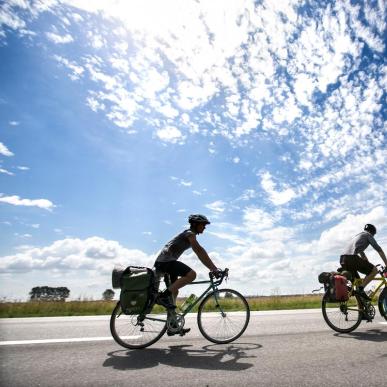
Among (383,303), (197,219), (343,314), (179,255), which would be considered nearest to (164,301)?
(179,255)

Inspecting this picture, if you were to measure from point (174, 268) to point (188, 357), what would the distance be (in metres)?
1.51

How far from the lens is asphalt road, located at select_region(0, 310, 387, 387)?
3934 millimetres

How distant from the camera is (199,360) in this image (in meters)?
4.84

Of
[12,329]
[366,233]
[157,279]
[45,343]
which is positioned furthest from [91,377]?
[366,233]

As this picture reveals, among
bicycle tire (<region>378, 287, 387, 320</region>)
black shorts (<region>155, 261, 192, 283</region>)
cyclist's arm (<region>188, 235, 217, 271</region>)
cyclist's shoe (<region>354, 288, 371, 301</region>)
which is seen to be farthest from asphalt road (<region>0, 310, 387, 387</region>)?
cyclist's arm (<region>188, 235, 217, 271</region>)

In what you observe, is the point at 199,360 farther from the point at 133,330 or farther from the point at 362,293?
the point at 362,293

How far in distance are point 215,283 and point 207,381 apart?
8.41 feet

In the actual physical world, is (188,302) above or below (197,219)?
below

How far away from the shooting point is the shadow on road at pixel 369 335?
6.27m

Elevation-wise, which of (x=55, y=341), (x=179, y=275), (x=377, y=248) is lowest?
(x=55, y=341)

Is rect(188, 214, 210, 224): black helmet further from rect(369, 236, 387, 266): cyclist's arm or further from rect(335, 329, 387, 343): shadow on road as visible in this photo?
rect(369, 236, 387, 266): cyclist's arm

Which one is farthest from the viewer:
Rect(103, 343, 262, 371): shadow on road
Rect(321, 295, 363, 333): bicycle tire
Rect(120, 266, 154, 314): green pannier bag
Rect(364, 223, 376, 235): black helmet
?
Rect(364, 223, 376, 235): black helmet

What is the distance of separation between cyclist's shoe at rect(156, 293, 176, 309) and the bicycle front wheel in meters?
0.57

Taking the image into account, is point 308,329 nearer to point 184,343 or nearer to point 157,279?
point 184,343
